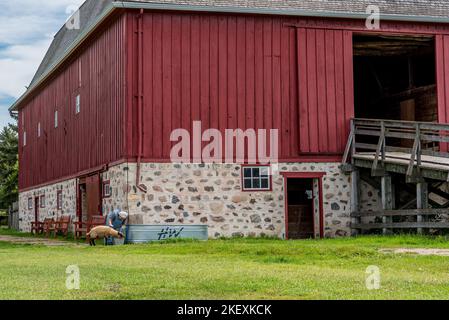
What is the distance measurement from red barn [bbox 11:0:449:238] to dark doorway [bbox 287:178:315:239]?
0.03 meters

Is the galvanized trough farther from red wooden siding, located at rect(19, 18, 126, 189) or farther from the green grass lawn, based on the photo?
the green grass lawn

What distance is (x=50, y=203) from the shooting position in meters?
30.5

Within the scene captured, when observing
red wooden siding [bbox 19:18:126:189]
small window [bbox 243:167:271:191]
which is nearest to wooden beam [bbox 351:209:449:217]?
small window [bbox 243:167:271:191]

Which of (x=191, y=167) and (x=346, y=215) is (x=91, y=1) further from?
(x=346, y=215)

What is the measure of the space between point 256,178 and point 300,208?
75.2 inches

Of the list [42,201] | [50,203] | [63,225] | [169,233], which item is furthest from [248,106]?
[42,201]

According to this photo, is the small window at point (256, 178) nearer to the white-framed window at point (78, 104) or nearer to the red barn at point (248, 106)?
the red barn at point (248, 106)

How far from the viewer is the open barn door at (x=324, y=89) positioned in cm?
2225

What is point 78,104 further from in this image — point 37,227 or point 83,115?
point 37,227

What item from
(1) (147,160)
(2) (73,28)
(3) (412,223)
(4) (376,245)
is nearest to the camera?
(4) (376,245)

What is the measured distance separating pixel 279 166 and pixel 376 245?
5469mm

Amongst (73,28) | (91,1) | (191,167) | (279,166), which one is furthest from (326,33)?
(73,28)

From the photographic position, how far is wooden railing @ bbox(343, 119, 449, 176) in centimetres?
1920

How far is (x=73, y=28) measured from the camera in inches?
1253
